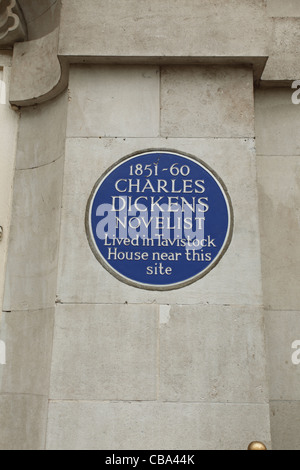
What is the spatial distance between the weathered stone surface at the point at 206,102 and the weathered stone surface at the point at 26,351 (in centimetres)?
209

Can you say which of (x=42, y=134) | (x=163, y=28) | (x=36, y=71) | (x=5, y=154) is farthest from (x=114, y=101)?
(x=5, y=154)

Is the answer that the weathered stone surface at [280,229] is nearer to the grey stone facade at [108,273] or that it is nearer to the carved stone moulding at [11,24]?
the grey stone facade at [108,273]

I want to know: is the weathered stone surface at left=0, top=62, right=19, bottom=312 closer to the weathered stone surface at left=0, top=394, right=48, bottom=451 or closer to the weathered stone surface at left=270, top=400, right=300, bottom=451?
the weathered stone surface at left=0, top=394, right=48, bottom=451

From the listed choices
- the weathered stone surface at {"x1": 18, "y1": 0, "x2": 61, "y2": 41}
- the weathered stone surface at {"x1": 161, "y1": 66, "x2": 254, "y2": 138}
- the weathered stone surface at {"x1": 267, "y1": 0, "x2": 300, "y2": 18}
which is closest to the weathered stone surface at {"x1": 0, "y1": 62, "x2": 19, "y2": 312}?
the weathered stone surface at {"x1": 18, "y1": 0, "x2": 61, "y2": 41}

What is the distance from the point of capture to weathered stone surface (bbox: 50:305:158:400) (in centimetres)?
429

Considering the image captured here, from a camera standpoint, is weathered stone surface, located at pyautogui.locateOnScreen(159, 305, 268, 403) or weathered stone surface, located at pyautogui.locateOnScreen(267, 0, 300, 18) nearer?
weathered stone surface, located at pyautogui.locateOnScreen(159, 305, 268, 403)

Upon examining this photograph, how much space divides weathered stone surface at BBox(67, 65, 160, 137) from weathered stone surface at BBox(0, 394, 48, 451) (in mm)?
2472

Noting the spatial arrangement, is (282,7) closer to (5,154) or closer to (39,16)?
(39,16)

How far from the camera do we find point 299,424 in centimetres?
473

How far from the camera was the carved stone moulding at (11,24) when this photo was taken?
229 inches

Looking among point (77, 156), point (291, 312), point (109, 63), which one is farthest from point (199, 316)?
point (109, 63)

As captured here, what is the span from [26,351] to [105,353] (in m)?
1.00

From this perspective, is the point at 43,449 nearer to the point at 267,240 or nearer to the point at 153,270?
the point at 153,270

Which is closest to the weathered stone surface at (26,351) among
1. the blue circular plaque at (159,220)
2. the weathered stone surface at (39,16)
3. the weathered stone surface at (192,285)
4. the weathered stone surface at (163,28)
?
the weathered stone surface at (192,285)
